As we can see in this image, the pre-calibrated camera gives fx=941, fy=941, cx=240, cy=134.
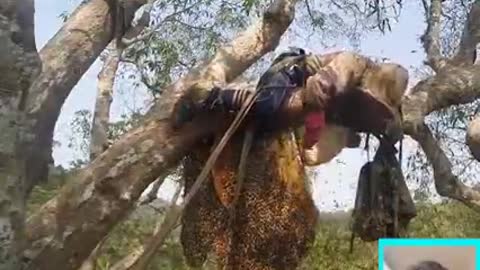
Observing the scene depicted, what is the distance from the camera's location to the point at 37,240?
7.20ft

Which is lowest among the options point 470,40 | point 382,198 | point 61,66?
point 382,198

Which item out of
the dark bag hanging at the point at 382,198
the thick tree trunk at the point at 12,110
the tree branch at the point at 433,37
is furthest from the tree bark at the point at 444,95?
the thick tree trunk at the point at 12,110

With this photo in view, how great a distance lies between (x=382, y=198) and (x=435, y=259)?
1.61ft

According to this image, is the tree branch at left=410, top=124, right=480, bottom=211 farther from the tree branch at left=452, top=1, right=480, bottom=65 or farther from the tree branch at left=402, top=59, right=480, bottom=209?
the tree branch at left=452, top=1, right=480, bottom=65

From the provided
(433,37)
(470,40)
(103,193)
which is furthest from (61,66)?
(433,37)

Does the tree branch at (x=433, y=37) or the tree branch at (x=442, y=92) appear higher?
the tree branch at (x=433, y=37)

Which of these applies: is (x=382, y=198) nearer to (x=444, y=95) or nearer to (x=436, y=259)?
(x=436, y=259)

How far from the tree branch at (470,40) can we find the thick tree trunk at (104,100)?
4.55ft

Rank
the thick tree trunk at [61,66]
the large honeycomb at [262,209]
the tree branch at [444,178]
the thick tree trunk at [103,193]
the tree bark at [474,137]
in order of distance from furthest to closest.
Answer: the tree branch at [444,178], the tree bark at [474,137], the thick tree trunk at [61,66], the thick tree trunk at [103,193], the large honeycomb at [262,209]

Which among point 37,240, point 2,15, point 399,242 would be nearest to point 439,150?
point 399,242

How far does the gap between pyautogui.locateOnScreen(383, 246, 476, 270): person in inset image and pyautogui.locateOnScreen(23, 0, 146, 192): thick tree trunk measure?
1002mm

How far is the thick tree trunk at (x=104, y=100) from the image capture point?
381 cm

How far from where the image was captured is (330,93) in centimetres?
180

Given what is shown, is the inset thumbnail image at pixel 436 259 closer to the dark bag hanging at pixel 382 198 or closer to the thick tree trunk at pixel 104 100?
the dark bag hanging at pixel 382 198
